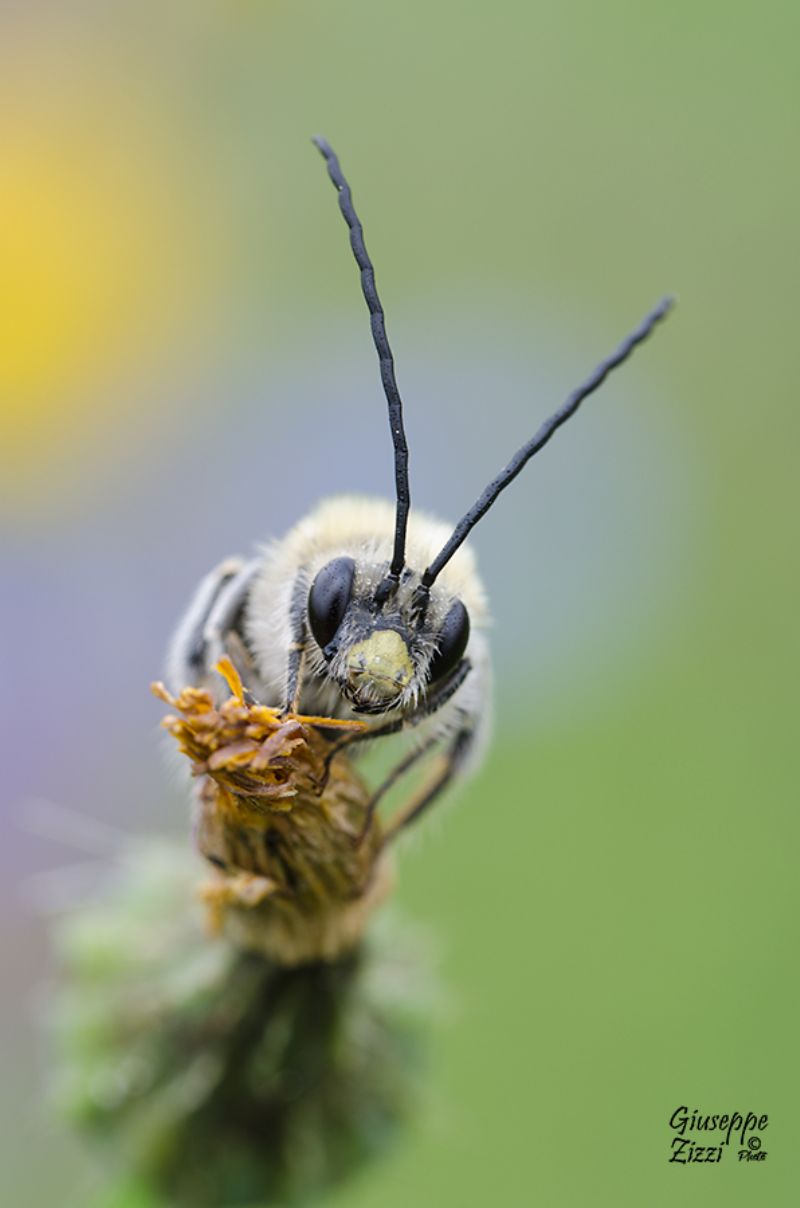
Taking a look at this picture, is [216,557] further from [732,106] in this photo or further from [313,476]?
[732,106]

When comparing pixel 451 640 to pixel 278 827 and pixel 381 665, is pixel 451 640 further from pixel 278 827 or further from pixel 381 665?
pixel 278 827

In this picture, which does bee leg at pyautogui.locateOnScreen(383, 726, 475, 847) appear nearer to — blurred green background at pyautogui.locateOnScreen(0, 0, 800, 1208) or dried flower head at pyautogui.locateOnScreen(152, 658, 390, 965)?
dried flower head at pyautogui.locateOnScreen(152, 658, 390, 965)

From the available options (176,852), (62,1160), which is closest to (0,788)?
(62,1160)

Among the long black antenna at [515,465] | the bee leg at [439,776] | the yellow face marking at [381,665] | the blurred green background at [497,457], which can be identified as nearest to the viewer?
the yellow face marking at [381,665]

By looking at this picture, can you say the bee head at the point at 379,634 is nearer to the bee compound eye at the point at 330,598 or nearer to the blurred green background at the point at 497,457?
the bee compound eye at the point at 330,598

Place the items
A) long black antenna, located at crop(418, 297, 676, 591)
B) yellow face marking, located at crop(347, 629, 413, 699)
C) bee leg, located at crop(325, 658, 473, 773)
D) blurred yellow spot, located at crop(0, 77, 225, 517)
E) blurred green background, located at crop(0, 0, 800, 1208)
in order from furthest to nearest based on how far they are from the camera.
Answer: blurred yellow spot, located at crop(0, 77, 225, 517), blurred green background, located at crop(0, 0, 800, 1208), bee leg, located at crop(325, 658, 473, 773), long black antenna, located at crop(418, 297, 676, 591), yellow face marking, located at crop(347, 629, 413, 699)

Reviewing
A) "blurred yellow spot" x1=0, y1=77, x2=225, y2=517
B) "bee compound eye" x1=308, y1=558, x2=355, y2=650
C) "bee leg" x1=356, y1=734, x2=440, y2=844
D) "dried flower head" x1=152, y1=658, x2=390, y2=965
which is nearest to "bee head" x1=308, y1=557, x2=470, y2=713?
"bee compound eye" x1=308, y1=558, x2=355, y2=650

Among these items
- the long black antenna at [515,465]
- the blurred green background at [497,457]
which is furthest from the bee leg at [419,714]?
the blurred green background at [497,457]

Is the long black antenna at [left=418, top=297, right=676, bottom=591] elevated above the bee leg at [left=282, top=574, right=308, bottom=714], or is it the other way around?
the long black antenna at [left=418, top=297, right=676, bottom=591]
